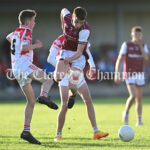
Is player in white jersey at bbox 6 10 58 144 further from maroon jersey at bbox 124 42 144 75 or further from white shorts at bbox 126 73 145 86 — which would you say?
maroon jersey at bbox 124 42 144 75

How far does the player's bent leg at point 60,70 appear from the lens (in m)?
7.83

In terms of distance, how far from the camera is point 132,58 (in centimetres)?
1161

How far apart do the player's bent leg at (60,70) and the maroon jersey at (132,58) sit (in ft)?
12.4

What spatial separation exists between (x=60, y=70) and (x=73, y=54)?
367 mm

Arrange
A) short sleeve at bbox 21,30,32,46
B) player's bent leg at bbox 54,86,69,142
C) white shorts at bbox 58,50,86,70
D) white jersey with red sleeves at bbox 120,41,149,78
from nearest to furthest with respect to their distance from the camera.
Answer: short sleeve at bbox 21,30,32,46, player's bent leg at bbox 54,86,69,142, white shorts at bbox 58,50,86,70, white jersey with red sleeves at bbox 120,41,149,78

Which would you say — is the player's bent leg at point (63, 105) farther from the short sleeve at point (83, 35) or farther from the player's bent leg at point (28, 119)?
the short sleeve at point (83, 35)

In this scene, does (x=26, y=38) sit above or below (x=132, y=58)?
above

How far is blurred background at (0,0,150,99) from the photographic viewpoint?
24.8 m

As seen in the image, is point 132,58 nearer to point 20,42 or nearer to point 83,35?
point 83,35

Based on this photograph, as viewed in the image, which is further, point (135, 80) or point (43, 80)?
point (135, 80)

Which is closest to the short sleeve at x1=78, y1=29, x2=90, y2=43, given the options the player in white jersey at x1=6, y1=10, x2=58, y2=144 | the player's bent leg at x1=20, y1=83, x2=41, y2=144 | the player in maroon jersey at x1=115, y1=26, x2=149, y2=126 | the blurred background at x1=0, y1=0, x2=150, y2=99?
the player in white jersey at x1=6, y1=10, x2=58, y2=144

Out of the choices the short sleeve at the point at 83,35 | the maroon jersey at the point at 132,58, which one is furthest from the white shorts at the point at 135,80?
the short sleeve at the point at 83,35

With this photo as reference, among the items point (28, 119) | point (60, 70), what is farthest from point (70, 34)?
point (28, 119)

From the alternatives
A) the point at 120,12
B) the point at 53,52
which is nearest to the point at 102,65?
the point at 120,12
